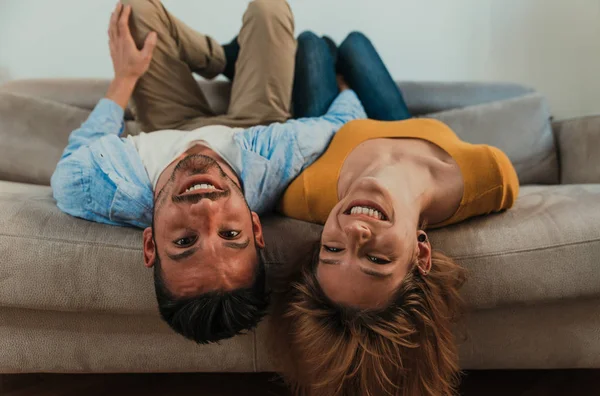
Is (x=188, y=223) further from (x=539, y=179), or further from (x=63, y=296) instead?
(x=539, y=179)

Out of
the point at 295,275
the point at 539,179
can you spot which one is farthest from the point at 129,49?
the point at 539,179

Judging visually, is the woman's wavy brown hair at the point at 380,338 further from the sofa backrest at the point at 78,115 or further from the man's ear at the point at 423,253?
the sofa backrest at the point at 78,115

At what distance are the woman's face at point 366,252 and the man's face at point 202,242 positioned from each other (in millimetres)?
173

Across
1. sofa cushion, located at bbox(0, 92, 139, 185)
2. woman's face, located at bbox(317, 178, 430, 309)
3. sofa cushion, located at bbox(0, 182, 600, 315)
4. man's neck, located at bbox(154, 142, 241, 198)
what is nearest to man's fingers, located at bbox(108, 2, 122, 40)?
sofa cushion, located at bbox(0, 92, 139, 185)

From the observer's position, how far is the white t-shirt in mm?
1249

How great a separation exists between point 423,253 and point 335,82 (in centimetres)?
88

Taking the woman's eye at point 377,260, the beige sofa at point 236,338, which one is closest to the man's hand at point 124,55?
the beige sofa at point 236,338

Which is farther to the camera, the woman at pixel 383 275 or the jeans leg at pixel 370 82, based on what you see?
the jeans leg at pixel 370 82

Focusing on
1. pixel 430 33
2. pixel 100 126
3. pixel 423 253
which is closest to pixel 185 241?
pixel 423 253

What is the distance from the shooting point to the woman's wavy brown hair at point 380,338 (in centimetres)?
93

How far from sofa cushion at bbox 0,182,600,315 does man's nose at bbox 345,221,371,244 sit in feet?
0.67

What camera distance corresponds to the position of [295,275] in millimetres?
1079

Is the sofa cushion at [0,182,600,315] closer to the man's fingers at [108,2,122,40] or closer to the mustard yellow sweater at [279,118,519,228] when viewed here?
the mustard yellow sweater at [279,118,519,228]

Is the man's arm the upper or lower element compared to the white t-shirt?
upper
